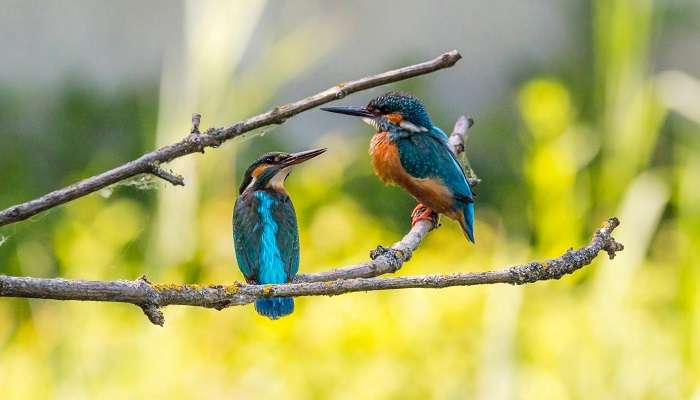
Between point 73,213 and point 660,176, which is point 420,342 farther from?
point 660,176

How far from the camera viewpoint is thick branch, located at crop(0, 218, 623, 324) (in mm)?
814

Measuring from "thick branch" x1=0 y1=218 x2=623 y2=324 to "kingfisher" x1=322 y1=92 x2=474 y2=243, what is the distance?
1.27 feet

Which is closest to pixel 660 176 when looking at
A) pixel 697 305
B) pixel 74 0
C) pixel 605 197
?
pixel 605 197

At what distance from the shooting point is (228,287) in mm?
838

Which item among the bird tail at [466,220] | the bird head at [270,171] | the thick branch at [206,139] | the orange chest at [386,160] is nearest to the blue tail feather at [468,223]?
the bird tail at [466,220]

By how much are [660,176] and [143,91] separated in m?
2.27

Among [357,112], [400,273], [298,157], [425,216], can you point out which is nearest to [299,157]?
[298,157]

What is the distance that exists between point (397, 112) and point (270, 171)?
1.43 ft

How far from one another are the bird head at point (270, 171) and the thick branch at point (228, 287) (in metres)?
0.13

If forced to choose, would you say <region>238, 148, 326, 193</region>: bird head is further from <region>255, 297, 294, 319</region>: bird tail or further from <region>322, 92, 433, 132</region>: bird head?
<region>322, 92, 433, 132</region>: bird head

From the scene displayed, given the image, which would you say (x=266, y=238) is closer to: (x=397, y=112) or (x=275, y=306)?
(x=275, y=306)

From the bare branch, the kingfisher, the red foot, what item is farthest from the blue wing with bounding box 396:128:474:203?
the bare branch

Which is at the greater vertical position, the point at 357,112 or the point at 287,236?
the point at 357,112

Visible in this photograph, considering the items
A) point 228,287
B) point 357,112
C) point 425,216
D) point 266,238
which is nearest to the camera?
point 228,287
